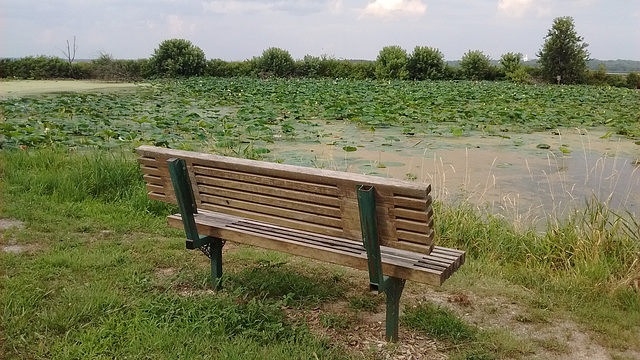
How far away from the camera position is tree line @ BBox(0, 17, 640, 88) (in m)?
25.3

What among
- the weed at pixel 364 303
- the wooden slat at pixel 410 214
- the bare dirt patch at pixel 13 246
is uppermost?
the wooden slat at pixel 410 214

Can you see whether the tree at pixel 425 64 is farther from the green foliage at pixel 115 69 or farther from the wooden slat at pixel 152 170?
the wooden slat at pixel 152 170

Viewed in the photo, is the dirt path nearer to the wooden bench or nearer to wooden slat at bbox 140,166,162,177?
wooden slat at bbox 140,166,162,177

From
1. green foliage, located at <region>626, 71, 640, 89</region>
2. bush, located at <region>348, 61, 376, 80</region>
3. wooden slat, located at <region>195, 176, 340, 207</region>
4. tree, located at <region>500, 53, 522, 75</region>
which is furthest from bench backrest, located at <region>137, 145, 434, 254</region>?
green foliage, located at <region>626, 71, 640, 89</region>

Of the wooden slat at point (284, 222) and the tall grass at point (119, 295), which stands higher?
the wooden slat at point (284, 222)

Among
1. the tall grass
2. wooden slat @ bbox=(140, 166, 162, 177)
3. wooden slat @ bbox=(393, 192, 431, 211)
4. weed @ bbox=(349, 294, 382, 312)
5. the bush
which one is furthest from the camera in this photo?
the bush

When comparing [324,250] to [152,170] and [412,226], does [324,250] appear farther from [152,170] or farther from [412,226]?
[152,170]

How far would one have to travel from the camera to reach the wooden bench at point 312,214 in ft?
6.73

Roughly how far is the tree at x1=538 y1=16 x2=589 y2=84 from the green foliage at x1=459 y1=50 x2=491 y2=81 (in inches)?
179

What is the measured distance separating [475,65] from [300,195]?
1034 inches

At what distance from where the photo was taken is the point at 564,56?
29.2m

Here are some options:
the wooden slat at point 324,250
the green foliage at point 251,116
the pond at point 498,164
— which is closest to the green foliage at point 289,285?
the wooden slat at point 324,250

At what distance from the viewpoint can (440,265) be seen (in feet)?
7.25

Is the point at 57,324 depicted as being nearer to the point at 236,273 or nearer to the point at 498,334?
the point at 236,273
